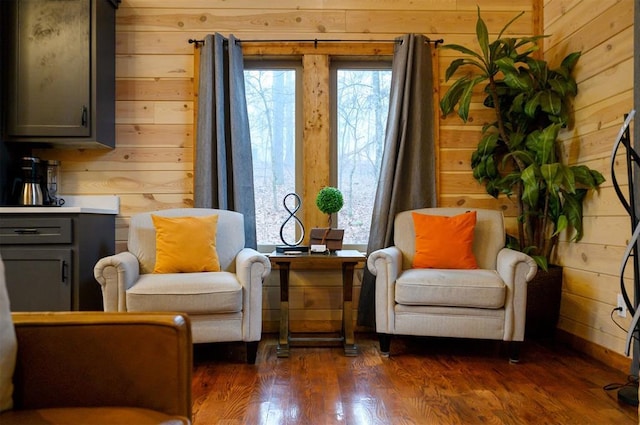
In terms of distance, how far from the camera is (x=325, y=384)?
2227 millimetres

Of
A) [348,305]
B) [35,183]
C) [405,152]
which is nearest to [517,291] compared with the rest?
[348,305]

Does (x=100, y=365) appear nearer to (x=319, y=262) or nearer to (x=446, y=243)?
(x=319, y=262)

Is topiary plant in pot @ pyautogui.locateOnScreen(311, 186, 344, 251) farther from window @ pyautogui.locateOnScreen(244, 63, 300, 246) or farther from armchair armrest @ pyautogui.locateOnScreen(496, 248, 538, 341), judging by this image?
armchair armrest @ pyautogui.locateOnScreen(496, 248, 538, 341)

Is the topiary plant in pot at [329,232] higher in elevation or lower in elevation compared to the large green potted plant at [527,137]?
lower

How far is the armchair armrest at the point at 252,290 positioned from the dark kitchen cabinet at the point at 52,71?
149cm

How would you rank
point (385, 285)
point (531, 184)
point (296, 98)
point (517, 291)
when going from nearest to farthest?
1. point (517, 291)
2. point (385, 285)
3. point (531, 184)
4. point (296, 98)

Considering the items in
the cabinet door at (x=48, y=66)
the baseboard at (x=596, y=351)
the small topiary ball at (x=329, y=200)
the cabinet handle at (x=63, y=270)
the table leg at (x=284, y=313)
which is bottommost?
the baseboard at (x=596, y=351)

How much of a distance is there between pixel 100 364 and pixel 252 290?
1527 mm

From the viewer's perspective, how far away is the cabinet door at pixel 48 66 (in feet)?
9.59

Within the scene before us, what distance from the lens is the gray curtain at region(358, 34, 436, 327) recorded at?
10.4ft

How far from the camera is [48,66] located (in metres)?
2.93

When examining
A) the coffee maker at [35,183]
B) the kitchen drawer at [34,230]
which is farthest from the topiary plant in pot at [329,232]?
the coffee maker at [35,183]

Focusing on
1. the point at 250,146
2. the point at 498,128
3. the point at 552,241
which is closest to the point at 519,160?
the point at 498,128

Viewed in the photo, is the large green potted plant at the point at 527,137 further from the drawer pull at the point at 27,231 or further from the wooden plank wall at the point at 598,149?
the drawer pull at the point at 27,231
